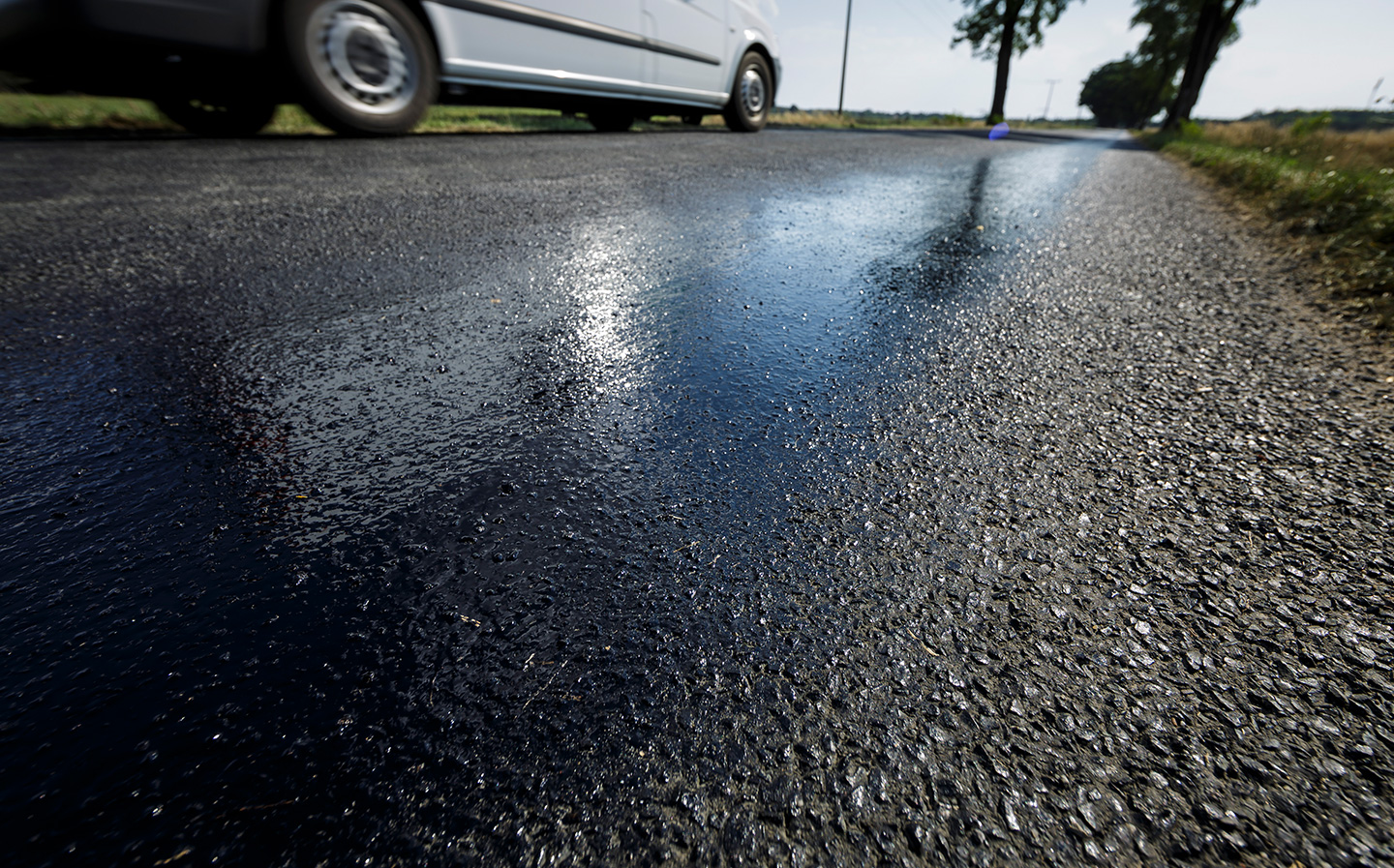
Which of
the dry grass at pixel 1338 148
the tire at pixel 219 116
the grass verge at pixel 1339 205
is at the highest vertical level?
the tire at pixel 219 116

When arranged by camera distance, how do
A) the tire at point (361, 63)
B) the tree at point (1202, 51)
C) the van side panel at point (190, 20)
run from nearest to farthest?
the van side panel at point (190, 20) < the tire at point (361, 63) < the tree at point (1202, 51)

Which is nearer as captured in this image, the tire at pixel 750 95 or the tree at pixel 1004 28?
the tire at pixel 750 95

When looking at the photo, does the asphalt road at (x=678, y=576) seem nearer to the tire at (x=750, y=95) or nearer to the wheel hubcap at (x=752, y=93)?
the tire at (x=750, y=95)

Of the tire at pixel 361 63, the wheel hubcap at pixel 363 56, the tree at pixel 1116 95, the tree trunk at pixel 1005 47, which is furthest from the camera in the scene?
the tree at pixel 1116 95

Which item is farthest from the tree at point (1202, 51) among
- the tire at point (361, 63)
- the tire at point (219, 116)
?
the tire at point (219, 116)

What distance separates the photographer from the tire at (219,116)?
5871 millimetres

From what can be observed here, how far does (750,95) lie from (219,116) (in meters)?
6.71

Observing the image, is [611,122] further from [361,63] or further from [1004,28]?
[1004,28]

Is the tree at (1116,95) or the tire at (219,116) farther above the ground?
the tree at (1116,95)

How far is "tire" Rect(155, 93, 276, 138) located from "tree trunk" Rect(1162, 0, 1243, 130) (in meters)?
28.5

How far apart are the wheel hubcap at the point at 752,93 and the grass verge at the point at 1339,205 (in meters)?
6.00

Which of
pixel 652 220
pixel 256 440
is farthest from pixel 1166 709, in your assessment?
pixel 652 220

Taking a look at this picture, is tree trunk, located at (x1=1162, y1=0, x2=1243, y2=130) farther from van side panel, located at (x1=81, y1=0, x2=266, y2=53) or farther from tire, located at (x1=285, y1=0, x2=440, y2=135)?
van side panel, located at (x1=81, y1=0, x2=266, y2=53)

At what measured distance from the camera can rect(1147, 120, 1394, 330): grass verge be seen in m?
2.50
